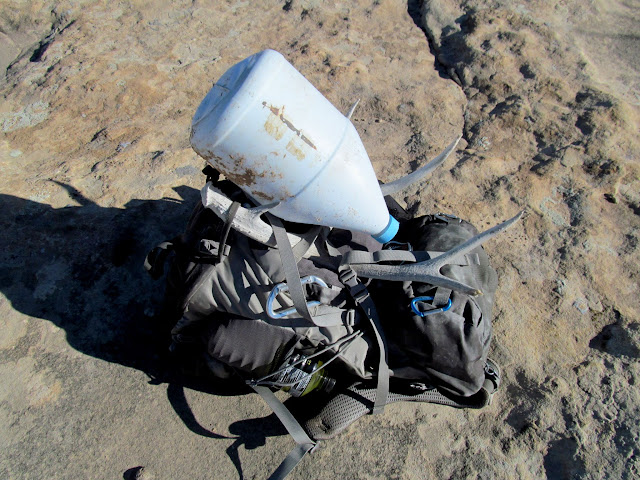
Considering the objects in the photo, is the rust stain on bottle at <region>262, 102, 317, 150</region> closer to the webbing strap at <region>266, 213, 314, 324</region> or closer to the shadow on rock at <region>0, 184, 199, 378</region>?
the webbing strap at <region>266, 213, 314, 324</region>

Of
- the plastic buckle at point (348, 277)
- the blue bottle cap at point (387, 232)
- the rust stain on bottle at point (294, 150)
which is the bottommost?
the plastic buckle at point (348, 277)

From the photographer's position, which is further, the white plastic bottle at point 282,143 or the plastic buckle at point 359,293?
the plastic buckle at point 359,293

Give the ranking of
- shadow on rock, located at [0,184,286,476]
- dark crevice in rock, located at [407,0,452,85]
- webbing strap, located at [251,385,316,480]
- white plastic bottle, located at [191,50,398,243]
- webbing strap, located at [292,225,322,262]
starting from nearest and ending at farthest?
white plastic bottle, located at [191,50,398,243], webbing strap, located at [292,225,322,262], webbing strap, located at [251,385,316,480], shadow on rock, located at [0,184,286,476], dark crevice in rock, located at [407,0,452,85]

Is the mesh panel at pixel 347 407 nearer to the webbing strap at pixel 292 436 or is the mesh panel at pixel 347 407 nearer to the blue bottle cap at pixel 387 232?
the webbing strap at pixel 292 436

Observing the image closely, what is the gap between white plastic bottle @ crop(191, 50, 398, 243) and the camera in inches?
54.2

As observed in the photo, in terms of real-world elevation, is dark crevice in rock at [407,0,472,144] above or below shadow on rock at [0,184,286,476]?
below

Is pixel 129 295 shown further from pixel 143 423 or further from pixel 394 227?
pixel 394 227

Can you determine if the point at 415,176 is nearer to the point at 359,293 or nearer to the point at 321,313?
the point at 359,293

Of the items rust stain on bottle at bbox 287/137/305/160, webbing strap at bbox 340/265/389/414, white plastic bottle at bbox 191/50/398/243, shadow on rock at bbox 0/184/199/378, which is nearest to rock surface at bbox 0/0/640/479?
shadow on rock at bbox 0/184/199/378

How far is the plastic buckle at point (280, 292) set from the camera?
5.51ft

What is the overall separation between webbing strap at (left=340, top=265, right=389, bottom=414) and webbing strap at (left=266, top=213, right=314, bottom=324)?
0.21 m

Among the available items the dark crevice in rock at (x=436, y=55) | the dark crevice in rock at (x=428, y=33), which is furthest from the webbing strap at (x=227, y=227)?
the dark crevice in rock at (x=428, y=33)

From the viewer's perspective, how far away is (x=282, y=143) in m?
1.42

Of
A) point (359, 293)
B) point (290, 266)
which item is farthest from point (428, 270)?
point (290, 266)
